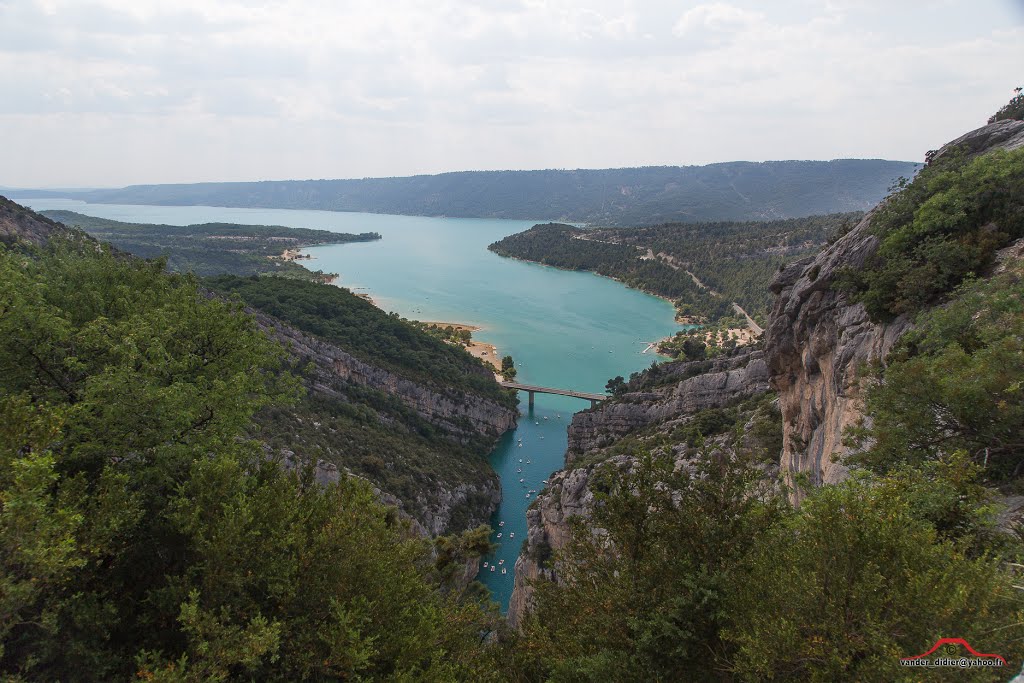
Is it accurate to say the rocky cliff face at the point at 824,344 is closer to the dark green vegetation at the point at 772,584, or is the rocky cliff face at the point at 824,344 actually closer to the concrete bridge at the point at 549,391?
the dark green vegetation at the point at 772,584

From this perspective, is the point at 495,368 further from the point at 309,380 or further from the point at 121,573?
the point at 121,573

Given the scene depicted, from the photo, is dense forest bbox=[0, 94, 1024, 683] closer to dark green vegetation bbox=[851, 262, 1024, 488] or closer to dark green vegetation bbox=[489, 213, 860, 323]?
dark green vegetation bbox=[851, 262, 1024, 488]

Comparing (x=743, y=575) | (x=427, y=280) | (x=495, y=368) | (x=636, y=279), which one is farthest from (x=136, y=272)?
(x=427, y=280)

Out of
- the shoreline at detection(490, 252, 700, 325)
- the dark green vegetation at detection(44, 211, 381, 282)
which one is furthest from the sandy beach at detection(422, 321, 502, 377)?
the dark green vegetation at detection(44, 211, 381, 282)

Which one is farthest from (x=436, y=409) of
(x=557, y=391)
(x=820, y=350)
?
(x=820, y=350)

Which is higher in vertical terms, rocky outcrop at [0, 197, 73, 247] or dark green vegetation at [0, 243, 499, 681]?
rocky outcrop at [0, 197, 73, 247]
